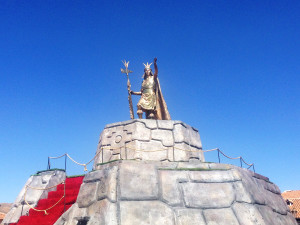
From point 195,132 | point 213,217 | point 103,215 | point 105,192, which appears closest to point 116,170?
point 105,192

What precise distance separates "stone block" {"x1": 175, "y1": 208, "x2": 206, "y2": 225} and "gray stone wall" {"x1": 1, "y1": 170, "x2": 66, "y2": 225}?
16.8 ft

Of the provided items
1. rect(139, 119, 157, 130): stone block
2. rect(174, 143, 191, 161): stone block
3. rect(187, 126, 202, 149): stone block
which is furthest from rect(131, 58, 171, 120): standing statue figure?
rect(174, 143, 191, 161): stone block

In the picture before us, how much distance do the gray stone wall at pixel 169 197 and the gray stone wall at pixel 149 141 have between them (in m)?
2.76

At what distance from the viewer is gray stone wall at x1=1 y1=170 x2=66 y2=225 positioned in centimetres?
707

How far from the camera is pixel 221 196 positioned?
4.28 meters

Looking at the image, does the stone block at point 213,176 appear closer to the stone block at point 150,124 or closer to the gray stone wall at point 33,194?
the stone block at point 150,124

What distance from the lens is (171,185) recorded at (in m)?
4.30

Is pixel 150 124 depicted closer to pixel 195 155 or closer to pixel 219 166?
pixel 195 155

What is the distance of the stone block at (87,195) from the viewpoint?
14.0 feet

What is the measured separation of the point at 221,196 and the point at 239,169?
1022 mm

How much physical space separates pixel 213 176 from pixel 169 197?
1.05m

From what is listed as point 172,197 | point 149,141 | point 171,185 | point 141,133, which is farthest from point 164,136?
point 172,197

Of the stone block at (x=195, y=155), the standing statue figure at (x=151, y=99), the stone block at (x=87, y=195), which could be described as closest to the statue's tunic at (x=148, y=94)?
the standing statue figure at (x=151, y=99)

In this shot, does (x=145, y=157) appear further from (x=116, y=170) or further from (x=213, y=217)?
(x=213, y=217)
